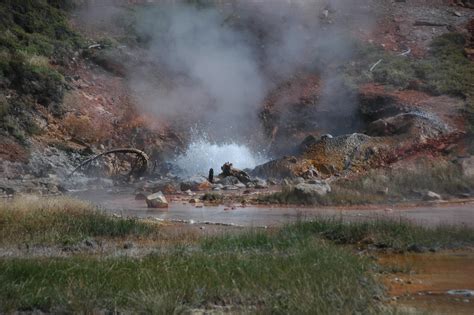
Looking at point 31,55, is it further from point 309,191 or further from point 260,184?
point 309,191

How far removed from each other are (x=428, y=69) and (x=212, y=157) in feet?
29.9

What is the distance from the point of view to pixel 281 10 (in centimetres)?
2983

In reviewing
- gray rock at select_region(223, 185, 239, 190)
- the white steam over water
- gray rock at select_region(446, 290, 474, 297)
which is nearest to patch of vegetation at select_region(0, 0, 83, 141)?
the white steam over water

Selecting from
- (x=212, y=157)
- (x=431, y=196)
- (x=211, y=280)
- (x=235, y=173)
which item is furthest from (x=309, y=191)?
(x=212, y=157)

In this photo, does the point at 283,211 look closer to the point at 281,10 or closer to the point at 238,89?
the point at 238,89

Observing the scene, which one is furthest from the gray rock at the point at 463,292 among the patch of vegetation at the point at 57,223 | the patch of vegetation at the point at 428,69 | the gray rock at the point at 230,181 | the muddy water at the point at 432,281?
the patch of vegetation at the point at 428,69

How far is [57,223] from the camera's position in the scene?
9.59 meters

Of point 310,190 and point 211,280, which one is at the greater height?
point 310,190

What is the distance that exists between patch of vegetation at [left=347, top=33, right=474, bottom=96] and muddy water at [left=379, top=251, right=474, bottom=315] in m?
15.9

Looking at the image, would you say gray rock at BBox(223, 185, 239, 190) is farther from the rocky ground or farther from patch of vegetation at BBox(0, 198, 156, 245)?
patch of vegetation at BBox(0, 198, 156, 245)

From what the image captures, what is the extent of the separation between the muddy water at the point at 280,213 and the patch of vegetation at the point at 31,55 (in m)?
8.04

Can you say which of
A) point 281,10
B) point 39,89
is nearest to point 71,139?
point 39,89

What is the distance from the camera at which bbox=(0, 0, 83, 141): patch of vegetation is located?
2134 centimetres

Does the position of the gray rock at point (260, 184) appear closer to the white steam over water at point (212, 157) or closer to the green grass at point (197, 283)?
the white steam over water at point (212, 157)
